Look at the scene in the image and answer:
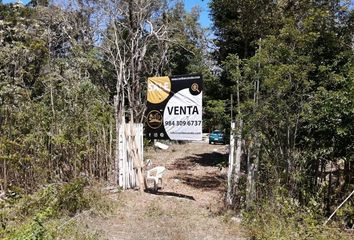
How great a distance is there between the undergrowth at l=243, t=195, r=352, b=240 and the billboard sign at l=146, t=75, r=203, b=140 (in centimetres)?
193

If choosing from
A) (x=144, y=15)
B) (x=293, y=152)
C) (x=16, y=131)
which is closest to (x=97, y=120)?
(x=16, y=131)

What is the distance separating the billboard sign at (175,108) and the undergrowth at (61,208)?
171 cm

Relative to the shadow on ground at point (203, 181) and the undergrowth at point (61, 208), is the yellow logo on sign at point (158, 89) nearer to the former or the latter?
the undergrowth at point (61, 208)

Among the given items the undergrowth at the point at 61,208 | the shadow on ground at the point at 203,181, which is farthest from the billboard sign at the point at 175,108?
the shadow on ground at the point at 203,181

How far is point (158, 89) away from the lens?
7.06m

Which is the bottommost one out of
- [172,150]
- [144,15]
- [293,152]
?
[172,150]

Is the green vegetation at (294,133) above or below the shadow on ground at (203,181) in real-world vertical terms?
above

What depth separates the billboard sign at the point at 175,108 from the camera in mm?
6547

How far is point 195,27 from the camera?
1825cm

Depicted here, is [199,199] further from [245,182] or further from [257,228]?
[257,228]

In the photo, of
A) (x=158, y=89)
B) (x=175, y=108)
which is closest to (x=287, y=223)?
(x=175, y=108)

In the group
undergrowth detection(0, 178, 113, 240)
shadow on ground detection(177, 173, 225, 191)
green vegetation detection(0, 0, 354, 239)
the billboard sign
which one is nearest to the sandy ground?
shadow on ground detection(177, 173, 225, 191)

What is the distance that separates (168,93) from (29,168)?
283 cm

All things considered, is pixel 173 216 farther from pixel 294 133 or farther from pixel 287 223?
pixel 294 133
